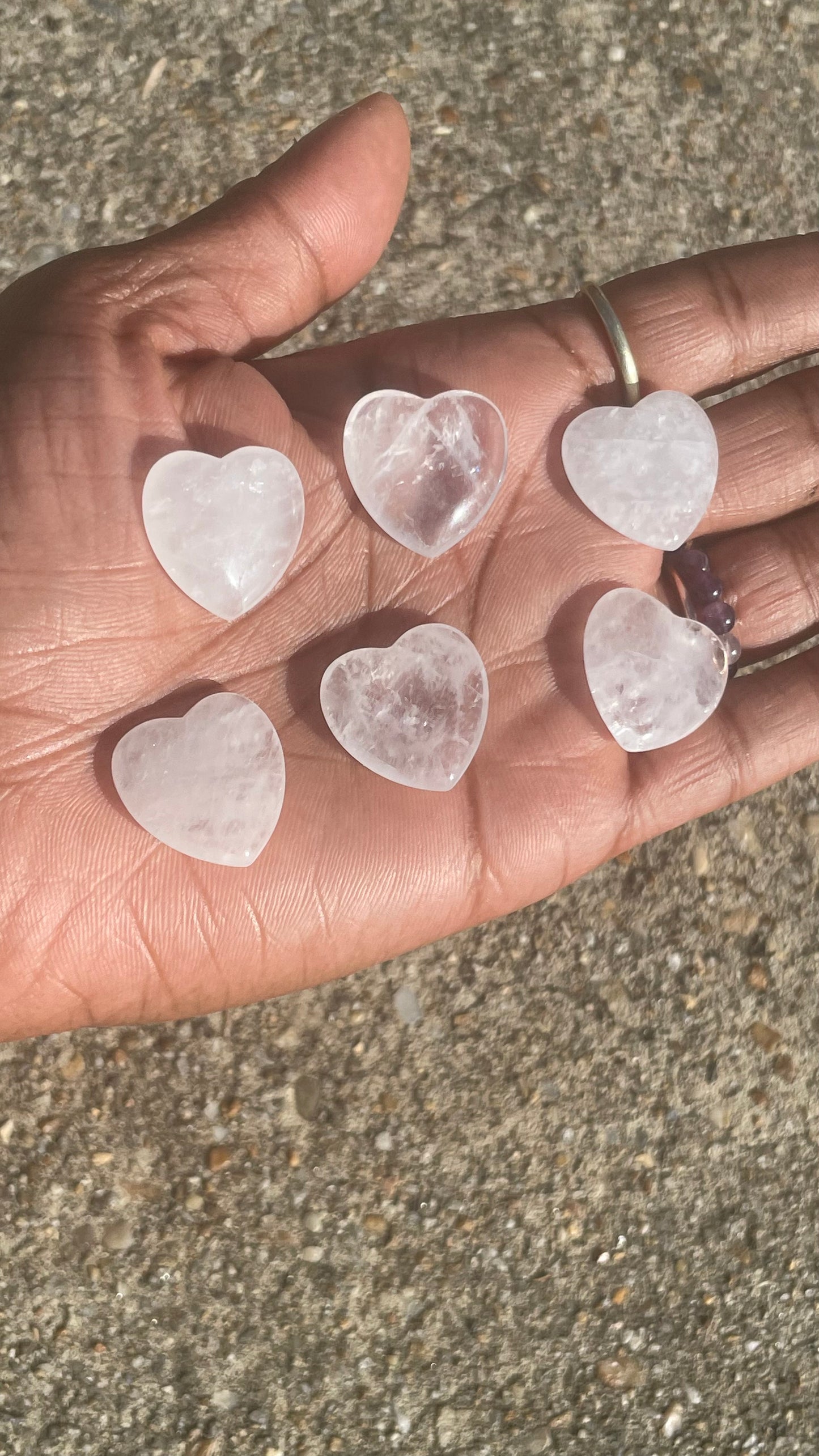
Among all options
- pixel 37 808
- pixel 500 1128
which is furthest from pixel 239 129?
pixel 500 1128

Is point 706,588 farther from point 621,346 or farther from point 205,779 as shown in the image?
point 205,779

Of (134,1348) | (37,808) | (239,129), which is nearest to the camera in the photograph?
(37,808)

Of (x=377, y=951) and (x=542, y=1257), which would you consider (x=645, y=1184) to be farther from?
(x=377, y=951)

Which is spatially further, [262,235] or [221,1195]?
[221,1195]

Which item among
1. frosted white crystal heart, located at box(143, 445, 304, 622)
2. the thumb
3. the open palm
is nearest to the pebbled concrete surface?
the open palm

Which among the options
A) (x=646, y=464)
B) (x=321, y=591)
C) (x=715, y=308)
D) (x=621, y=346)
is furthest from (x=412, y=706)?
(x=715, y=308)
